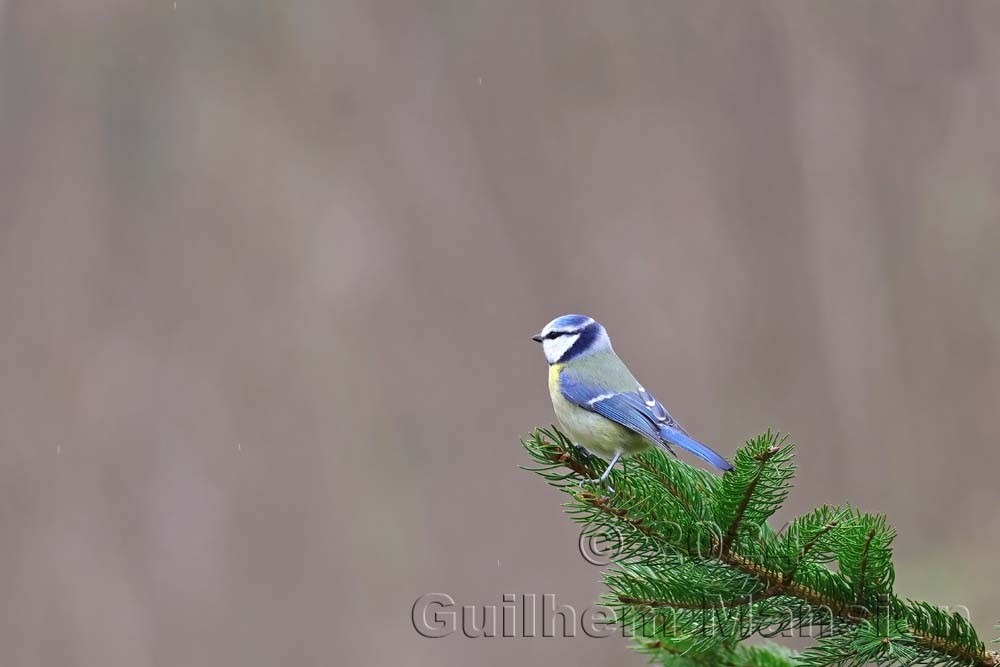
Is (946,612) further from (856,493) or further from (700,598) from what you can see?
(856,493)

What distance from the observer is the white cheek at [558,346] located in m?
1.92

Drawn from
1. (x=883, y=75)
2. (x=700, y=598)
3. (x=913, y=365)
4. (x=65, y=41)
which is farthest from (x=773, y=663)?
(x=65, y=41)

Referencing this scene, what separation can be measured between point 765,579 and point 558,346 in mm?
946

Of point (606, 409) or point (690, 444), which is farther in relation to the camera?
point (606, 409)

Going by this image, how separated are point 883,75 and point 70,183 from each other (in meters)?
3.26

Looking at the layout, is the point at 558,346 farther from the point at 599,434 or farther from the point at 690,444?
the point at 690,444

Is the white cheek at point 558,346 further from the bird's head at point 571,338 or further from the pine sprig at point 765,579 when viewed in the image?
the pine sprig at point 765,579

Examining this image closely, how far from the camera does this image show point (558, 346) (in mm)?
1929

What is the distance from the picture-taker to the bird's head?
75.1 inches

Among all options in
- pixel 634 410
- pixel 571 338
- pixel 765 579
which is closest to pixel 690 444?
pixel 634 410

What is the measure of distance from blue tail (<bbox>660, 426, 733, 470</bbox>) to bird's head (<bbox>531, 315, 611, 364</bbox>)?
30 cm
